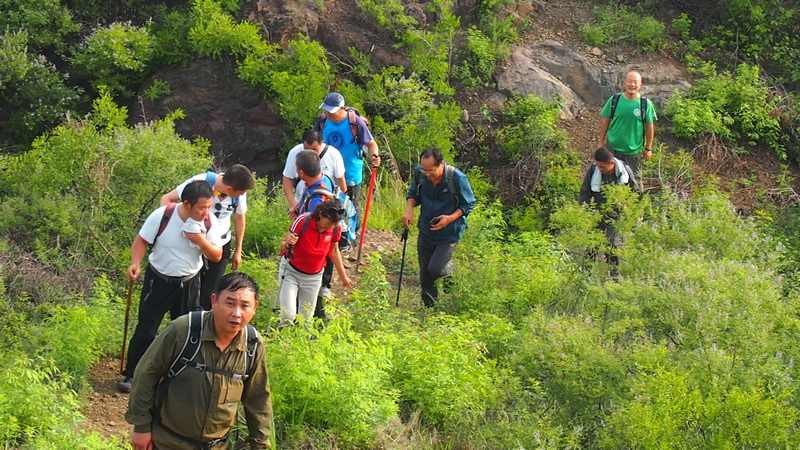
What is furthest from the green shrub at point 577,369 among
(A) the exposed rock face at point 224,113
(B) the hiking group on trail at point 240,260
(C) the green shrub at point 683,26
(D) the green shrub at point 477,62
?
(C) the green shrub at point 683,26

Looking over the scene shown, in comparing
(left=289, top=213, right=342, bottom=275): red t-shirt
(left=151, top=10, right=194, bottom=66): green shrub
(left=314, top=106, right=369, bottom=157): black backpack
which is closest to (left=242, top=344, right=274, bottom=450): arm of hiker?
(left=289, top=213, right=342, bottom=275): red t-shirt

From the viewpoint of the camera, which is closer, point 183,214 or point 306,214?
point 183,214

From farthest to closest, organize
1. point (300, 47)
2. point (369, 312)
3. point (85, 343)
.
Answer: point (300, 47), point (369, 312), point (85, 343)

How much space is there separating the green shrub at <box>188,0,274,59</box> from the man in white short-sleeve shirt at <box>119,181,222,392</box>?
24.1ft

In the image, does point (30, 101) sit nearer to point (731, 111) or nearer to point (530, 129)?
point (530, 129)

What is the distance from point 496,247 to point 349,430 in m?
4.67

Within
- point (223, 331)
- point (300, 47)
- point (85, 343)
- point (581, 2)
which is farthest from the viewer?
point (581, 2)

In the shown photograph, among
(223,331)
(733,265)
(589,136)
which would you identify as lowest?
(589,136)

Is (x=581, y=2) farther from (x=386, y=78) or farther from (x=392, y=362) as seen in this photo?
(x=392, y=362)

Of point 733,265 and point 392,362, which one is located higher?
point 733,265

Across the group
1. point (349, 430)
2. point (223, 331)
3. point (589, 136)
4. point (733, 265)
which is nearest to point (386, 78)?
point (589, 136)

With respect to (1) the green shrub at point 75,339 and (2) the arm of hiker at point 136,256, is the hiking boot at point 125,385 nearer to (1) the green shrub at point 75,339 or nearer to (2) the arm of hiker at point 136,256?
(1) the green shrub at point 75,339

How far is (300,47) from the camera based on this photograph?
14258 mm

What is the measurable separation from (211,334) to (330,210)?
8.30ft
